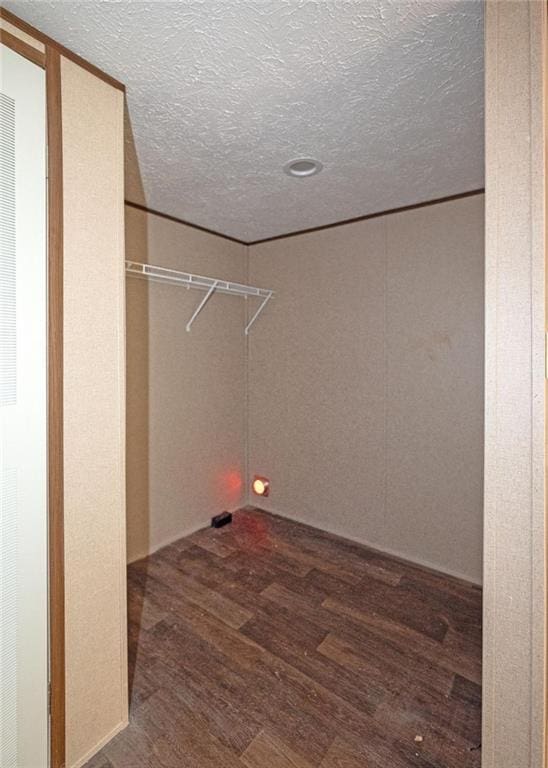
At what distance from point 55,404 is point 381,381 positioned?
6.85ft

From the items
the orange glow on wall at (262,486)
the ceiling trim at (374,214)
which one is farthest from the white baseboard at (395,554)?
the ceiling trim at (374,214)

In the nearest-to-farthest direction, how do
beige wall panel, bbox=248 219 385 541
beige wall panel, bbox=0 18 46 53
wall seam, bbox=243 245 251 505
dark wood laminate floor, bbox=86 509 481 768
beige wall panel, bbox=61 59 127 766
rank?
1. beige wall panel, bbox=0 18 46 53
2. beige wall panel, bbox=61 59 127 766
3. dark wood laminate floor, bbox=86 509 481 768
4. beige wall panel, bbox=248 219 385 541
5. wall seam, bbox=243 245 251 505

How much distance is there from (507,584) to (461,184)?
2.13m

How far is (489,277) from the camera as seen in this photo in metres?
0.98

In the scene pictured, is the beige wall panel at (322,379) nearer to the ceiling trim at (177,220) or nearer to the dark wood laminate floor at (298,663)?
the ceiling trim at (177,220)

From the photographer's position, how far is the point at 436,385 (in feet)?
8.15

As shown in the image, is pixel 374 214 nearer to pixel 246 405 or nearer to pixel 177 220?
pixel 177 220

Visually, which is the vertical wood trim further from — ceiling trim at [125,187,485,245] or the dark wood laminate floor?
ceiling trim at [125,187,485,245]

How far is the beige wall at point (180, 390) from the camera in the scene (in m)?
2.58

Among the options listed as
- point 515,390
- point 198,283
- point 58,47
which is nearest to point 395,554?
point 515,390

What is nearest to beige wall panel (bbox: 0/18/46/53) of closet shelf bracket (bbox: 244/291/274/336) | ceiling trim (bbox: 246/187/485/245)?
ceiling trim (bbox: 246/187/485/245)

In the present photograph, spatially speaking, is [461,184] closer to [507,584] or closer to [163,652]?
[507,584]

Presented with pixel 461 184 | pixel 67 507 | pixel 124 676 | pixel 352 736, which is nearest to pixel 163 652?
pixel 124 676

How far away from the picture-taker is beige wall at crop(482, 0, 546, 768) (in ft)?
2.95
